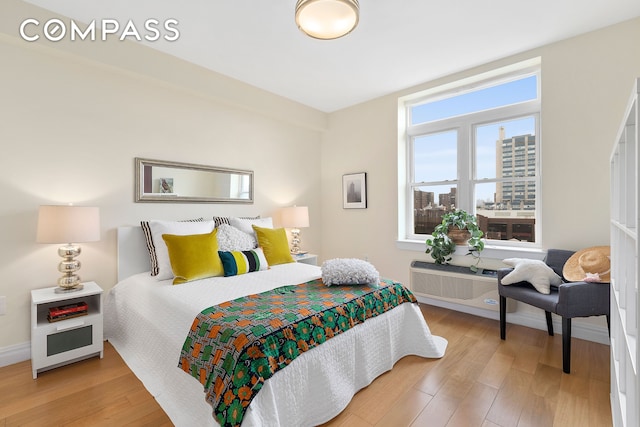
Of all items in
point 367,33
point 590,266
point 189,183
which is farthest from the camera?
point 189,183

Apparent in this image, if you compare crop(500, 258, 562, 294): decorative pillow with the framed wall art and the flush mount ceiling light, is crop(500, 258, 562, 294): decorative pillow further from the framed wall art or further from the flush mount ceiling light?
the flush mount ceiling light

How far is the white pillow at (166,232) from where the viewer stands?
2.55m

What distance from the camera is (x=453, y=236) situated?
344 centimetres

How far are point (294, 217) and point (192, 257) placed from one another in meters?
1.62

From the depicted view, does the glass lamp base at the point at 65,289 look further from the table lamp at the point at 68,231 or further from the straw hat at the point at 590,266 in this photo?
the straw hat at the point at 590,266

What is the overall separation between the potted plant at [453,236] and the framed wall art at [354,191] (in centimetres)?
114

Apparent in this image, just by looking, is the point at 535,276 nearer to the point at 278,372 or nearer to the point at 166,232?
the point at 278,372

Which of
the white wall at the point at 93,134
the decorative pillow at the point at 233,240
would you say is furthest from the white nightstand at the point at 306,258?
the white wall at the point at 93,134

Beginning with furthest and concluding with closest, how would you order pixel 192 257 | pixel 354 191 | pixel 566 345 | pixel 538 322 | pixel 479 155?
pixel 354 191 → pixel 479 155 → pixel 538 322 → pixel 192 257 → pixel 566 345

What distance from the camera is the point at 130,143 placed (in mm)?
2826

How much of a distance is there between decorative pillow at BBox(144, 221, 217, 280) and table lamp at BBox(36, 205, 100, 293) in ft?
1.47

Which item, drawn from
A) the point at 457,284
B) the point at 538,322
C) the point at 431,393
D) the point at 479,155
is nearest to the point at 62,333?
the point at 431,393

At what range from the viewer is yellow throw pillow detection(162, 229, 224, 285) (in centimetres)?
238

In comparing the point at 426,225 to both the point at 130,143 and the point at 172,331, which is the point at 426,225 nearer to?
the point at 172,331
